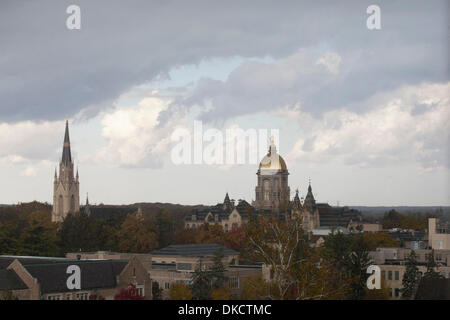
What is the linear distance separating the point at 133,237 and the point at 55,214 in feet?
232

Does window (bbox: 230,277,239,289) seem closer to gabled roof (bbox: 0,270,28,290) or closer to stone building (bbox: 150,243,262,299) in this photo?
stone building (bbox: 150,243,262,299)

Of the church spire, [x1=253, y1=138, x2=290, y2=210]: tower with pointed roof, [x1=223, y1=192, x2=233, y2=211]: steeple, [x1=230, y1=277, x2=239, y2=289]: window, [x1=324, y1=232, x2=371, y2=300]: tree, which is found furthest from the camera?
the church spire

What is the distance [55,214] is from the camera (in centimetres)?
15825

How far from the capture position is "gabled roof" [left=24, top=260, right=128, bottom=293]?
4834 cm

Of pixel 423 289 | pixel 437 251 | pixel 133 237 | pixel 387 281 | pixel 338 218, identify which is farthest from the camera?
pixel 338 218

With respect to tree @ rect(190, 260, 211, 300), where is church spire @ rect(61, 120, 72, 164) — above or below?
above

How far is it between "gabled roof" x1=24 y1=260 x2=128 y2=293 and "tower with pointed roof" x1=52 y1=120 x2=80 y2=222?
108 meters

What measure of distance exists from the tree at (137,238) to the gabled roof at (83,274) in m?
36.5

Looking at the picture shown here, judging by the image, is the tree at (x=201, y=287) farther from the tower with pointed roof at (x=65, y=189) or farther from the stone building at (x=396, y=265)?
the tower with pointed roof at (x=65, y=189)

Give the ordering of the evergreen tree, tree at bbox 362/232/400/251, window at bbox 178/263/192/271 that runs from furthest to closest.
Result: 1. tree at bbox 362/232/400/251
2. window at bbox 178/263/192/271
3. the evergreen tree

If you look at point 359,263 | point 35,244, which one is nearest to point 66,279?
point 359,263

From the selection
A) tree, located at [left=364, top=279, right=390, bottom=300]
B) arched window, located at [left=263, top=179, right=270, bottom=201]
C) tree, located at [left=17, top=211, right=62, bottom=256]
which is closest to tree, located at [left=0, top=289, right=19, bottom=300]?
tree, located at [left=364, top=279, right=390, bottom=300]

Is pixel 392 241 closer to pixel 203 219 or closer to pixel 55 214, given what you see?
pixel 203 219

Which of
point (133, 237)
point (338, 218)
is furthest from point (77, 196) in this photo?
point (133, 237)
